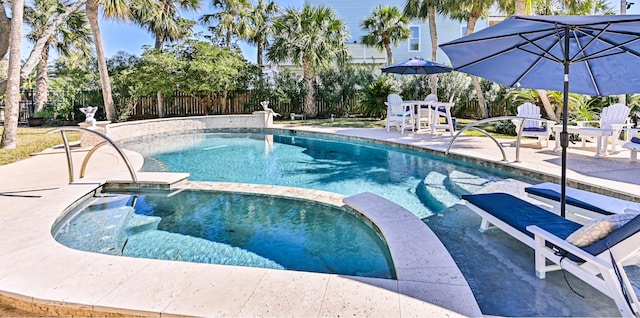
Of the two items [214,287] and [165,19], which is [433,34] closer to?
[165,19]

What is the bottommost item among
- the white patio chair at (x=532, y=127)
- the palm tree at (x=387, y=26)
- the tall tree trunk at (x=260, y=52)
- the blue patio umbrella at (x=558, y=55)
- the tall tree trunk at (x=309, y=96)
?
the white patio chair at (x=532, y=127)

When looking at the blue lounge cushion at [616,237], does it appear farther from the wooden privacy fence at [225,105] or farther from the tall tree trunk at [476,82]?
the wooden privacy fence at [225,105]

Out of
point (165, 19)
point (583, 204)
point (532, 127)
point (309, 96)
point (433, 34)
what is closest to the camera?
point (583, 204)

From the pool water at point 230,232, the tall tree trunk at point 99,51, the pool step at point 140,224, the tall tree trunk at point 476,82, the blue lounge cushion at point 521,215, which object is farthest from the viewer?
the tall tree trunk at point 476,82

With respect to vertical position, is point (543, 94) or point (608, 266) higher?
point (543, 94)

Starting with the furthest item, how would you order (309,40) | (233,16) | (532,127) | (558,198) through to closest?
(233,16) < (309,40) < (532,127) < (558,198)

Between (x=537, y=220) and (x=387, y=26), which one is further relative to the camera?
(x=387, y=26)

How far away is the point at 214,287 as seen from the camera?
249 centimetres

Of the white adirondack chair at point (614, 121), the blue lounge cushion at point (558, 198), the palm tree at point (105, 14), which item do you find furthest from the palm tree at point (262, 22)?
the blue lounge cushion at point (558, 198)

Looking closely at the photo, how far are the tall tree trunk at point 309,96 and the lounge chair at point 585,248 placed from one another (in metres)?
14.7

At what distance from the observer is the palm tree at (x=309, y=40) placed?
1606 centimetres

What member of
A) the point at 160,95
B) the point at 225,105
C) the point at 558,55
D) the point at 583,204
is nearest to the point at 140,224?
the point at 583,204

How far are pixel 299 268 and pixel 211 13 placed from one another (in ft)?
63.6

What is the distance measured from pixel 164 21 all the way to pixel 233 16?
3403mm
